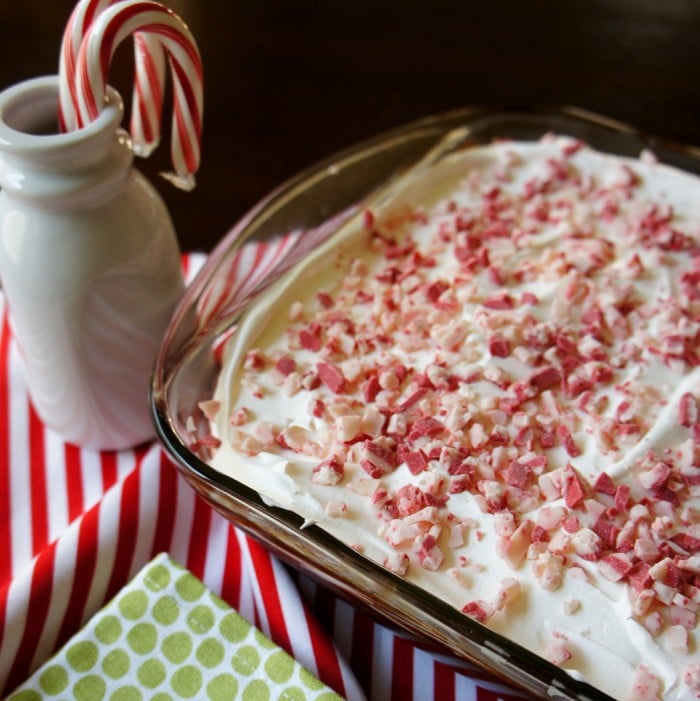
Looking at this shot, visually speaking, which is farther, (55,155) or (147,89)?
(147,89)

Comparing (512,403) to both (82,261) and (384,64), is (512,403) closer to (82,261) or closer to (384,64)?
(82,261)

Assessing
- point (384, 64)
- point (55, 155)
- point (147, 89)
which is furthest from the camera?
point (384, 64)

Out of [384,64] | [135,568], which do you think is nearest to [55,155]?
[135,568]

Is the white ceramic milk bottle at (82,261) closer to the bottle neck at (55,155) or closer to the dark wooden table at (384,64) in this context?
the bottle neck at (55,155)

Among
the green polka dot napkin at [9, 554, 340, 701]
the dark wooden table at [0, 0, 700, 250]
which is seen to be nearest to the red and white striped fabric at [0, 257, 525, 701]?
the green polka dot napkin at [9, 554, 340, 701]

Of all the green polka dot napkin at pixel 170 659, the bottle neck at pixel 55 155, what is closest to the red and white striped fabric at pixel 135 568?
the green polka dot napkin at pixel 170 659

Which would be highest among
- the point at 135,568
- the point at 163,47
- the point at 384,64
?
the point at 163,47

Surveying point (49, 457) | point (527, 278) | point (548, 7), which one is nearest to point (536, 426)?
point (527, 278)

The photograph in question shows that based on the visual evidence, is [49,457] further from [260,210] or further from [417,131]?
[417,131]
